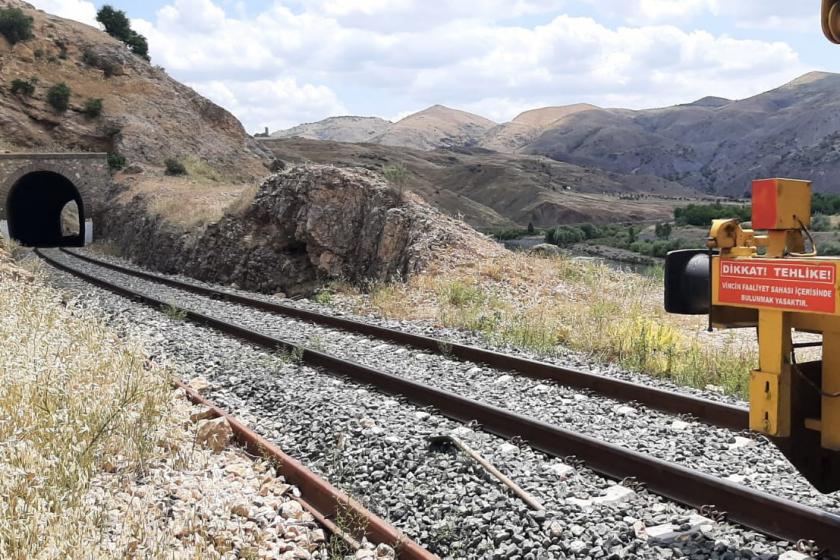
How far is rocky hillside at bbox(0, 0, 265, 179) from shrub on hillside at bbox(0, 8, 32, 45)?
1.40 feet

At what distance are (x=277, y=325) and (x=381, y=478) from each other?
301 inches

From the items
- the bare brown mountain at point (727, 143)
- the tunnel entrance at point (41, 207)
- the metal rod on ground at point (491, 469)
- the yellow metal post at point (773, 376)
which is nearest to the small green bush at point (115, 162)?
the tunnel entrance at point (41, 207)

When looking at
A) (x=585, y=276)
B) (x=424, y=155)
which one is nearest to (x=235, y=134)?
(x=585, y=276)

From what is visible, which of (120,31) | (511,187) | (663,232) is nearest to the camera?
(663,232)

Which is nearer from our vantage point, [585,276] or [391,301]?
[391,301]

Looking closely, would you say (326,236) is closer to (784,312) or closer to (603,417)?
(603,417)

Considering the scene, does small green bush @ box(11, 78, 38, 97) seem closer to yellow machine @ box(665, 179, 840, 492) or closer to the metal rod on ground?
the metal rod on ground

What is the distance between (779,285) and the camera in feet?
11.4

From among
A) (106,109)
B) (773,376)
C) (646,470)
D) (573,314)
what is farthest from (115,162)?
(773,376)

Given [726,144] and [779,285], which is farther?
[726,144]

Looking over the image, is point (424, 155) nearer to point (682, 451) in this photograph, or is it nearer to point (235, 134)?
point (235, 134)

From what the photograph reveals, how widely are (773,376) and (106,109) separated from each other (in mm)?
50912

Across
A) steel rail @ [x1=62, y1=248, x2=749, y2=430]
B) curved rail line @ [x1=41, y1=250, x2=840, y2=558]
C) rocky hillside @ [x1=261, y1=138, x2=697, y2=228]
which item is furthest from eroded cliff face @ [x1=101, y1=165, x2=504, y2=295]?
rocky hillside @ [x1=261, y1=138, x2=697, y2=228]

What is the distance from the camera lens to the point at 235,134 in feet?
181
